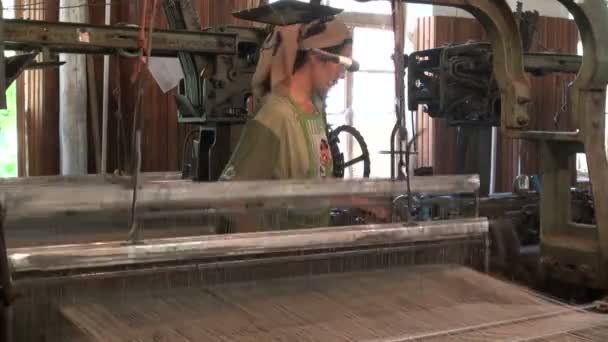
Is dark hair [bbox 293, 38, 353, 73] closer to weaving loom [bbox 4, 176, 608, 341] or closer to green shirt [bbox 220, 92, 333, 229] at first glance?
green shirt [bbox 220, 92, 333, 229]

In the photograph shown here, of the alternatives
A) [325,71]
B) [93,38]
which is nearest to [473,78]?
[325,71]

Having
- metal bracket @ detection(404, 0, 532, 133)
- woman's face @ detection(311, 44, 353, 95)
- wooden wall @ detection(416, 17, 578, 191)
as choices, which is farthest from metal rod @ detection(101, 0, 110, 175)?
metal bracket @ detection(404, 0, 532, 133)

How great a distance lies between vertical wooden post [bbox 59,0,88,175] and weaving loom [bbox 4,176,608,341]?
10.3ft

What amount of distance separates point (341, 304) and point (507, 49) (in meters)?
0.60

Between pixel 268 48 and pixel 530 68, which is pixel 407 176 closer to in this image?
pixel 268 48

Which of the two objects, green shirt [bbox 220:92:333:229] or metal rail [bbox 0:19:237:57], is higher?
metal rail [bbox 0:19:237:57]

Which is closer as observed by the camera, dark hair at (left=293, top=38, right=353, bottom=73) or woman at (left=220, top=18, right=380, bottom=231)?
woman at (left=220, top=18, right=380, bottom=231)

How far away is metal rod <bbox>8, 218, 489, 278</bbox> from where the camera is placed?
3.90 ft

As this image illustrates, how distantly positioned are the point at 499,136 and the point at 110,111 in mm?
3257

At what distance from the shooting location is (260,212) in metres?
1.53

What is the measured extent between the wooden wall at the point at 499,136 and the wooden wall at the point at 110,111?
182 centimetres

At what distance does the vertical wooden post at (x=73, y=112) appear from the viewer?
4418 millimetres

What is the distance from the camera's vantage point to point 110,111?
464 cm

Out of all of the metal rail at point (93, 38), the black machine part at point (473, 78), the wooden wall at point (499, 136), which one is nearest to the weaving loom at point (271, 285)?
the metal rail at point (93, 38)
